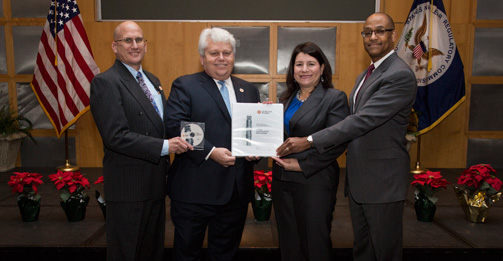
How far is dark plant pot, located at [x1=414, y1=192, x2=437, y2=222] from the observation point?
10.3 feet

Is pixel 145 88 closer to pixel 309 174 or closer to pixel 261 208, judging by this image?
pixel 309 174

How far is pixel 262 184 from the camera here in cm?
322

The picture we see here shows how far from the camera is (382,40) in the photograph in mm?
2055

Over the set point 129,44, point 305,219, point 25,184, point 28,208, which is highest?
point 129,44

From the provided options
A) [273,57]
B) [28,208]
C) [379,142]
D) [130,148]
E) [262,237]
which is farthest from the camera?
[273,57]

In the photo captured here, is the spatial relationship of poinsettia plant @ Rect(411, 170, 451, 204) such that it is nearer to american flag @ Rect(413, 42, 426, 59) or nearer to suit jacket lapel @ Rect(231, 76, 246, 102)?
suit jacket lapel @ Rect(231, 76, 246, 102)

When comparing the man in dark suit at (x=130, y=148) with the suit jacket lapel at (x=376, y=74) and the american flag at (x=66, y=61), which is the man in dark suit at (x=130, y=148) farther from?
the american flag at (x=66, y=61)

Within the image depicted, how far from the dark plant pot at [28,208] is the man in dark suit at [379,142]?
2.39m

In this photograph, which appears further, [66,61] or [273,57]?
[273,57]

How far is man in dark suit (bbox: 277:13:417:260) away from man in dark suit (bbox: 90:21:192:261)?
72 cm

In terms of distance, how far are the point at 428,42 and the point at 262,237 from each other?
3.54 m

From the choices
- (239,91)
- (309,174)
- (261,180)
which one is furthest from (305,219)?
(261,180)

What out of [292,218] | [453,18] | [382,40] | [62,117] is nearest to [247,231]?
[292,218]

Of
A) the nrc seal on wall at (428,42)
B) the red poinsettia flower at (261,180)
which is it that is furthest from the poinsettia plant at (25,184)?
the nrc seal on wall at (428,42)
